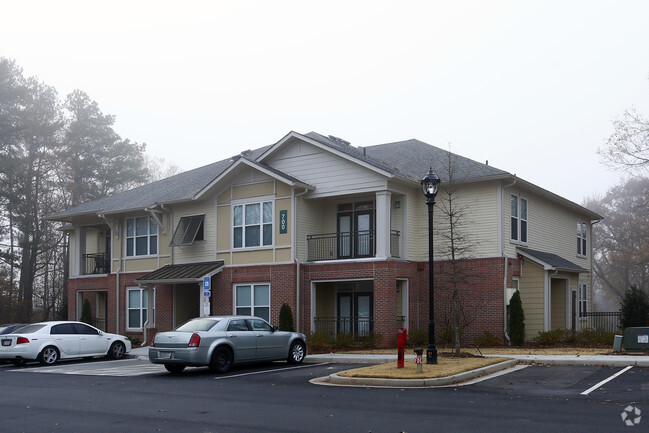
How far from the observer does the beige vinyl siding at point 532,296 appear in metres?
27.1

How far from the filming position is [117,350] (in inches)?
990

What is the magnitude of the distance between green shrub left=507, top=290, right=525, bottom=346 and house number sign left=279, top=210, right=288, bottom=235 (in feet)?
28.3

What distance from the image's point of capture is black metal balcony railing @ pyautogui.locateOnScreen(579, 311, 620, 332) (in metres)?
27.9

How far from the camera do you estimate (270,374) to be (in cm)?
1822

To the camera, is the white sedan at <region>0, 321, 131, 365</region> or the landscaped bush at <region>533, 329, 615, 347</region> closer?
the white sedan at <region>0, 321, 131, 365</region>

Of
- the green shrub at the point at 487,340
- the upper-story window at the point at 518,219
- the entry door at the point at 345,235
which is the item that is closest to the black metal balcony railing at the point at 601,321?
the upper-story window at the point at 518,219

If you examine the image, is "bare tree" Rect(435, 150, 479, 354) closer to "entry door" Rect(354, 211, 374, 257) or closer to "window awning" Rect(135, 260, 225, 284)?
"entry door" Rect(354, 211, 374, 257)

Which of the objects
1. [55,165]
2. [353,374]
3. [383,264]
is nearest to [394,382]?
[353,374]

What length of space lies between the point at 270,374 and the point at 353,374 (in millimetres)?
2989

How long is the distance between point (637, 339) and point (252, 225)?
14688 millimetres

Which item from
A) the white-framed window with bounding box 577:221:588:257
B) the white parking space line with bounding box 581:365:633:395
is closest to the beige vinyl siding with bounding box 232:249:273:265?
the white parking space line with bounding box 581:365:633:395

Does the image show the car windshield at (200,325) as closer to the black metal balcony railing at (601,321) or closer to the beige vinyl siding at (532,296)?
the beige vinyl siding at (532,296)

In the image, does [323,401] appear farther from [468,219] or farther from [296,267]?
[468,219]

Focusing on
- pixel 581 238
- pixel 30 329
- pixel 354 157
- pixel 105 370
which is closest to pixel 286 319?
pixel 354 157
